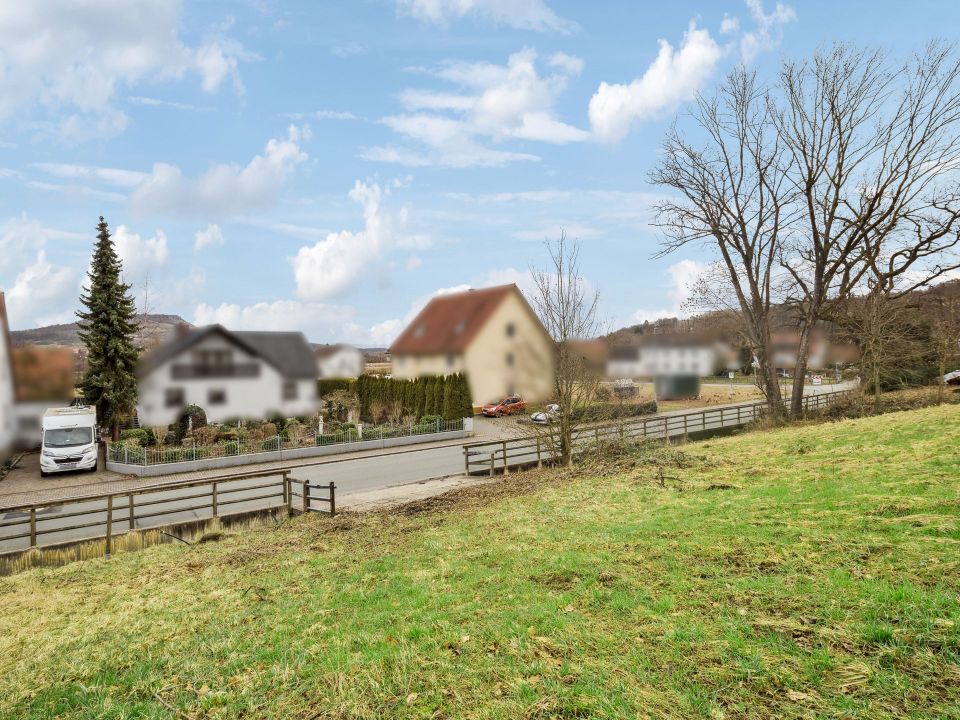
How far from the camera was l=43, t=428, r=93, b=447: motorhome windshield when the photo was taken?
19.0 metres

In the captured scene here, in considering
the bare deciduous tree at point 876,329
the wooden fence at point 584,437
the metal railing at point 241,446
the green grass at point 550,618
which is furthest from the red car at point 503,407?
the green grass at point 550,618

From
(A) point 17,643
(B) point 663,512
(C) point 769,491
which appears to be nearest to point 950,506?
(C) point 769,491

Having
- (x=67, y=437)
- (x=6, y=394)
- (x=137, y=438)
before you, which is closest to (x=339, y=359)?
(x=137, y=438)

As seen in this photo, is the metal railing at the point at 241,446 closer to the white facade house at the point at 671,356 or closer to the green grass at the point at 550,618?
the white facade house at the point at 671,356

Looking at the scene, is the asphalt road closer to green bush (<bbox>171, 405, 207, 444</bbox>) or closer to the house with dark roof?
the house with dark roof

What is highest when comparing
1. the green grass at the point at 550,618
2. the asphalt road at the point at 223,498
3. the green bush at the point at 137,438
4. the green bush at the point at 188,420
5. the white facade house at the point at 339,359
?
the white facade house at the point at 339,359

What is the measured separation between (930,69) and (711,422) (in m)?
15.9

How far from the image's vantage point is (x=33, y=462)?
2173cm

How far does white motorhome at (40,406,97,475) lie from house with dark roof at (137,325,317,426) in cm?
253

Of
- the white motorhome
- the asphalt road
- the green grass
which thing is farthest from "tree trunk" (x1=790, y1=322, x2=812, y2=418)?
the white motorhome

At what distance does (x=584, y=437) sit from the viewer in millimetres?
16500

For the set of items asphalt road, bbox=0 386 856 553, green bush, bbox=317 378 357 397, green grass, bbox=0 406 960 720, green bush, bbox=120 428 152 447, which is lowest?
asphalt road, bbox=0 386 856 553

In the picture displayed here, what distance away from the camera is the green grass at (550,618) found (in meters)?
3.62

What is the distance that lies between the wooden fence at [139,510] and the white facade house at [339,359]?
1195 centimetres
